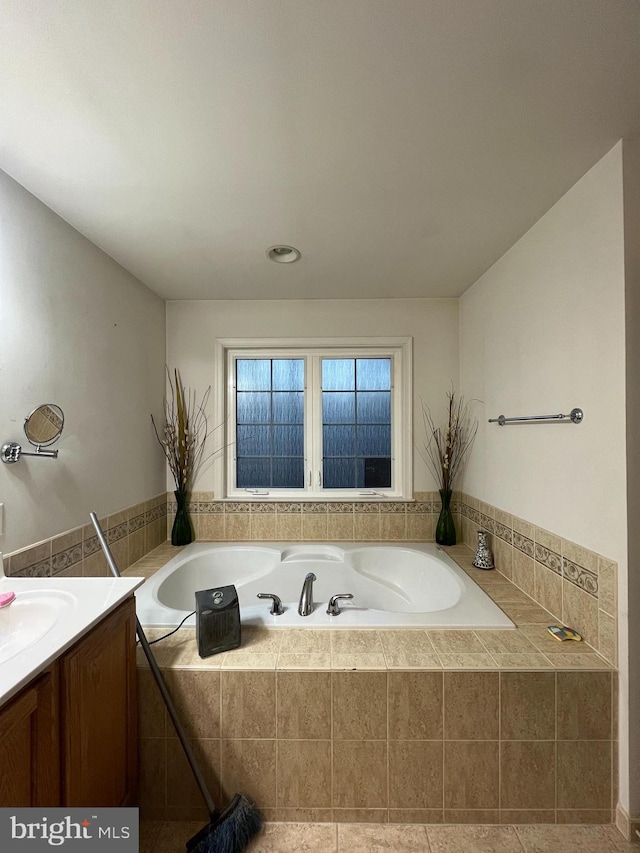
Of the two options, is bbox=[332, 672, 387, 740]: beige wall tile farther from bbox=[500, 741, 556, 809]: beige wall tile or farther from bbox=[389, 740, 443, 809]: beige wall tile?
bbox=[500, 741, 556, 809]: beige wall tile

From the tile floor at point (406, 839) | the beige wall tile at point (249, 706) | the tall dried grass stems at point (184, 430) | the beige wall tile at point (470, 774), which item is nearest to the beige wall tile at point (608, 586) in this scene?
the beige wall tile at point (470, 774)

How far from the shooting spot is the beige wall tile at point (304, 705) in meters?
1.32

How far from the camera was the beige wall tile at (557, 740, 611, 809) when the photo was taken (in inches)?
50.8

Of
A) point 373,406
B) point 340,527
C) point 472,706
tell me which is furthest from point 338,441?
point 472,706

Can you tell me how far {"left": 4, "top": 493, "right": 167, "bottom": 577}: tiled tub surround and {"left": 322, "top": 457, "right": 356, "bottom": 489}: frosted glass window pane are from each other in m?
1.18

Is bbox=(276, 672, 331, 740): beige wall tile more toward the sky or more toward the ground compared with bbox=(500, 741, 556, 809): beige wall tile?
more toward the sky

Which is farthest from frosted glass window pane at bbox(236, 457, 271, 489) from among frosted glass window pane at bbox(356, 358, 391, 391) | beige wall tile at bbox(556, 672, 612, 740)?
beige wall tile at bbox(556, 672, 612, 740)

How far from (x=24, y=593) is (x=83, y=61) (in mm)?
1493

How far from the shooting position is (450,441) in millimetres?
2570

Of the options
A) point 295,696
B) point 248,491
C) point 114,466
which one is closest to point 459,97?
point 295,696

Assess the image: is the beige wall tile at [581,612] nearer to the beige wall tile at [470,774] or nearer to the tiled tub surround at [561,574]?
the tiled tub surround at [561,574]

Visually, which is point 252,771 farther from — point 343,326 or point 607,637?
point 343,326

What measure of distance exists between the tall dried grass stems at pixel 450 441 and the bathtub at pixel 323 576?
0.52 meters

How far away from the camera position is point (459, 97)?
3.50 feet
